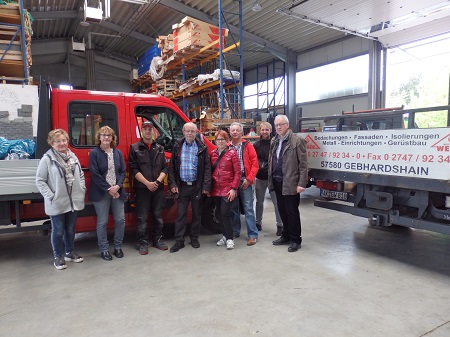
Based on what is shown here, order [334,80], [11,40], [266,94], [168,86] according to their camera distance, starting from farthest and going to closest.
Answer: [266,94] < [334,80] < [168,86] < [11,40]

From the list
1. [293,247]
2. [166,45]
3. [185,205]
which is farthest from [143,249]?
[166,45]

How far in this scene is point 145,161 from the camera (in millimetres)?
4297

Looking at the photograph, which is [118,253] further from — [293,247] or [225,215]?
[293,247]

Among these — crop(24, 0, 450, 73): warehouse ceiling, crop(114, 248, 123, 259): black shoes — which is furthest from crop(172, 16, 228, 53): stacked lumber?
crop(114, 248, 123, 259): black shoes

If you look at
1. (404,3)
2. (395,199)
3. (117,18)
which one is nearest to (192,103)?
(117,18)

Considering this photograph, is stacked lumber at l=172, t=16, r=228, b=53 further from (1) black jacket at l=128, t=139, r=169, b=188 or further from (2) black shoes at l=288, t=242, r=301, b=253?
(2) black shoes at l=288, t=242, r=301, b=253

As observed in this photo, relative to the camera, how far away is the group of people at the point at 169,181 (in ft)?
12.6

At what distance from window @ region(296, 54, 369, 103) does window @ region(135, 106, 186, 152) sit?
1075 centimetres

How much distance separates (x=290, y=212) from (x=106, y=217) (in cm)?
240

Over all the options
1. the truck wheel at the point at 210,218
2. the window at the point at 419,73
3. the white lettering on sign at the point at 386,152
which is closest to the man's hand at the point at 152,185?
the truck wheel at the point at 210,218

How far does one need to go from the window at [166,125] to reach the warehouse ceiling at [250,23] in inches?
176

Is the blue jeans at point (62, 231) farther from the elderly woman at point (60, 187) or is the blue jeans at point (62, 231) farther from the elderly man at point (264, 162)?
the elderly man at point (264, 162)

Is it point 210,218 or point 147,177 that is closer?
point 147,177

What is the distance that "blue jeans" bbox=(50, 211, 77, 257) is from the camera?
383cm
